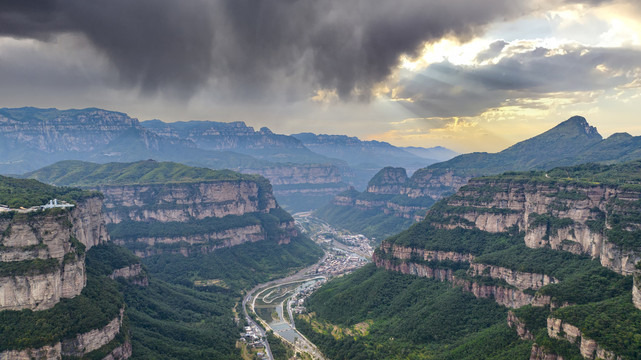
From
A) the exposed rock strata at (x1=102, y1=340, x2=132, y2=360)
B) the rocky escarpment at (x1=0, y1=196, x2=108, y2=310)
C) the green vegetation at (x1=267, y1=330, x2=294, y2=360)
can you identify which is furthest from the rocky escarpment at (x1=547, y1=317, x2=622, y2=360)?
the rocky escarpment at (x1=0, y1=196, x2=108, y2=310)

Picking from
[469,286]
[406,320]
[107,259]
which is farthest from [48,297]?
[469,286]

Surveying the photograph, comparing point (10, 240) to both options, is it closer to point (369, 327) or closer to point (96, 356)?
point (96, 356)

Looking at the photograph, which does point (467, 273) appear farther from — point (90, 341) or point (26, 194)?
point (26, 194)

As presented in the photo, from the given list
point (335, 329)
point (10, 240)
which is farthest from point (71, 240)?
point (335, 329)

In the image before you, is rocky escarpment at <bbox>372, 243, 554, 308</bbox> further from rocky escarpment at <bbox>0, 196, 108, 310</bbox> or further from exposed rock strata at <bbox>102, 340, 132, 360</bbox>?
rocky escarpment at <bbox>0, 196, 108, 310</bbox>

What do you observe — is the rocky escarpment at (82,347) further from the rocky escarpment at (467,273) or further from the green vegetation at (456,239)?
the green vegetation at (456,239)

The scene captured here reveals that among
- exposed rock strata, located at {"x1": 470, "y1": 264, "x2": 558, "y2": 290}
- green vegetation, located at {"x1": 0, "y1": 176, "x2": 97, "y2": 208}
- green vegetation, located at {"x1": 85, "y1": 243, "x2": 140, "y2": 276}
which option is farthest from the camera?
green vegetation, located at {"x1": 85, "y1": 243, "x2": 140, "y2": 276}
